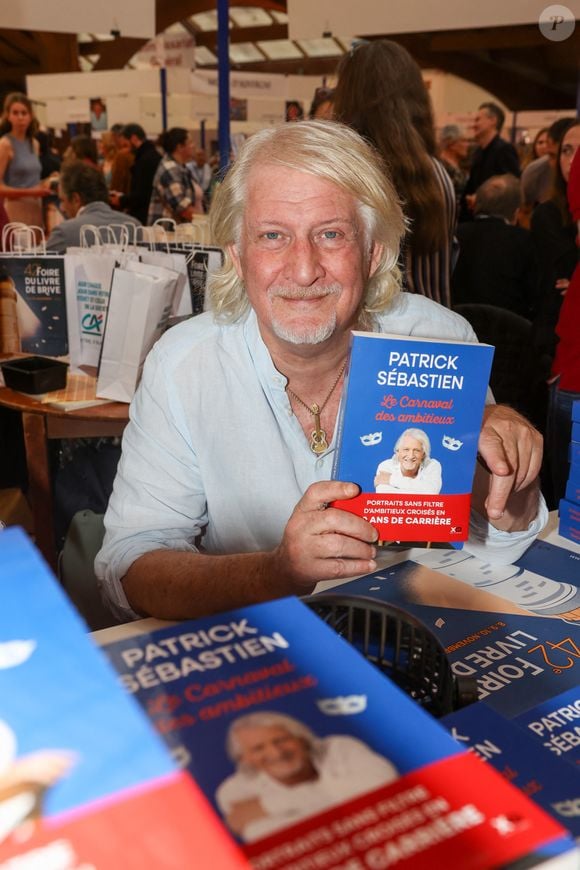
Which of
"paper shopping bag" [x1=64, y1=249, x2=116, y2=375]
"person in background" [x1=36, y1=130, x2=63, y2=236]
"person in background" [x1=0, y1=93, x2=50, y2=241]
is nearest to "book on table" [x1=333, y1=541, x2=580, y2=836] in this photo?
"paper shopping bag" [x1=64, y1=249, x2=116, y2=375]

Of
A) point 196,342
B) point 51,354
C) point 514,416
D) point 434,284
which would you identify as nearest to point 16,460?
point 51,354

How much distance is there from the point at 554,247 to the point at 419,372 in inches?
111

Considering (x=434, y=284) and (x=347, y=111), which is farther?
(x=434, y=284)

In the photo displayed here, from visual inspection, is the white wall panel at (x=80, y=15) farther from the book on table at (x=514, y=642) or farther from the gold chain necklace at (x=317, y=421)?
the book on table at (x=514, y=642)

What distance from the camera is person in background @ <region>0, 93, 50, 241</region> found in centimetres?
609

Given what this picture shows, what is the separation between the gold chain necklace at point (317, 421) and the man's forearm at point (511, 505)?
0.96 feet

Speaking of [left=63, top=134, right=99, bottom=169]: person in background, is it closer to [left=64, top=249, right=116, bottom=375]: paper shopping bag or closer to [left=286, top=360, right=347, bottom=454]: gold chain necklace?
[left=64, top=249, right=116, bottom=375]: paper shopping bag

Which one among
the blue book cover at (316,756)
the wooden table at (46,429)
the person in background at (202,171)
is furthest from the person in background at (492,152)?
the blue book cover at (316,756)

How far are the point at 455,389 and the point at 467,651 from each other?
0.35 m

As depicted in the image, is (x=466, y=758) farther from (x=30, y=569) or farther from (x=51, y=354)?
(x=51, y=354)

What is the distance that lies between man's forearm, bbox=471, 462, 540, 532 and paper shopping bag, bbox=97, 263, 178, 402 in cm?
141

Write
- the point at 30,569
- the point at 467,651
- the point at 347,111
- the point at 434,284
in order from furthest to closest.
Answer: the point at 434,284, the point at 347,111, the point at 467,651, the point at 30,569

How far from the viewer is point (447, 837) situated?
16.2 inches

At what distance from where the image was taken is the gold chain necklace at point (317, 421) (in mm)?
1554
